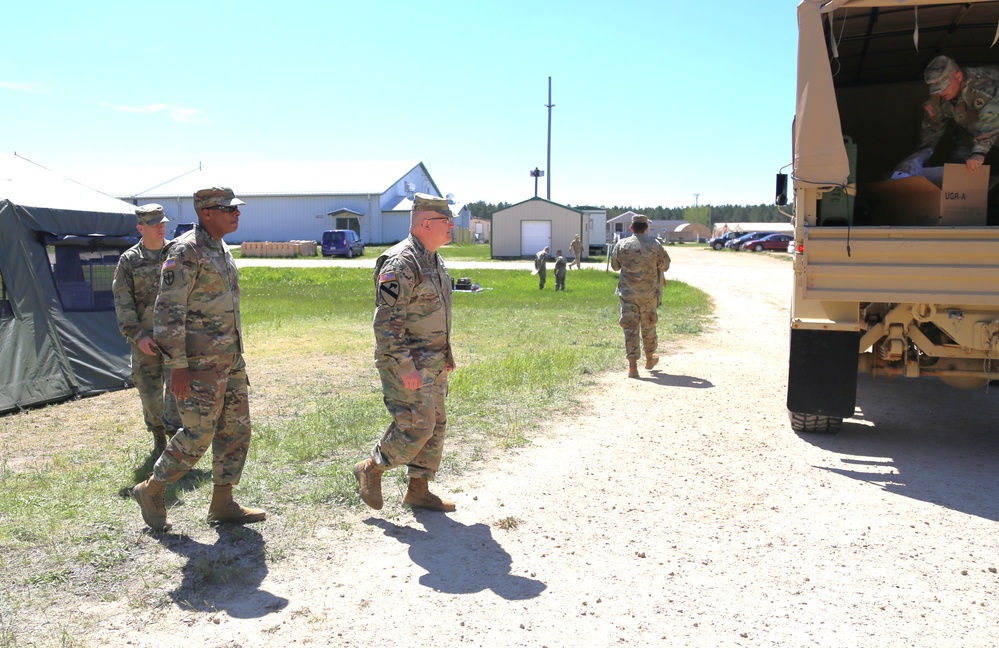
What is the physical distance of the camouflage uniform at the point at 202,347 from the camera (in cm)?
419

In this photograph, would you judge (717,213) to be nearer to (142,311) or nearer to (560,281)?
(560,281)

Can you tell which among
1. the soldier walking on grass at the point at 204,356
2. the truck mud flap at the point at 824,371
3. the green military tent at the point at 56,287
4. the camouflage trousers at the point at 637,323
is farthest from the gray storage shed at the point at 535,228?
the soldier walking on grass at the point at 204,356

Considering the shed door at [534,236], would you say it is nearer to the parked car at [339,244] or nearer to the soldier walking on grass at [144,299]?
the parked car at [339,244]

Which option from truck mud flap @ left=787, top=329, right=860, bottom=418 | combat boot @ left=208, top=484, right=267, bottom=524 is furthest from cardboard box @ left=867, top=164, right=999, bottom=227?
combat boot @ left=208, top=484, right=267, bottom=524

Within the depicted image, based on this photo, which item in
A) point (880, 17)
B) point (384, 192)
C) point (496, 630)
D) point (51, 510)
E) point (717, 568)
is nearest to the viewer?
point (496, 630)

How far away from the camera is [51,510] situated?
4.80m

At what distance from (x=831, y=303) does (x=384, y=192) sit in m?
51.9

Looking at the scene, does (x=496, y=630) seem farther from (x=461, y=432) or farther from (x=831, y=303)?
(x=831, y=303)

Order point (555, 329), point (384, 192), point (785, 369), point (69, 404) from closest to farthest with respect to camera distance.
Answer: point (69, 404) < point (785, 369) < point (555, 329) < point (384, 192)

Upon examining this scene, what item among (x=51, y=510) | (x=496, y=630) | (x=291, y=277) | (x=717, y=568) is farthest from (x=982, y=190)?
(x=291, y=277)

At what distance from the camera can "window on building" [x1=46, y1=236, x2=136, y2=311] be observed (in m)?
8.47

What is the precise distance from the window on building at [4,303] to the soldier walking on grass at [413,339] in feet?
16.8

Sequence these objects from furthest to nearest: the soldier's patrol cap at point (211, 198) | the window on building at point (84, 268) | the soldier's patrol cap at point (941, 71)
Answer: the window on building at point (84, 268) < the soldier's patrol cap at point (941, 71) < the soldier's patrol cap at point (211, 198)

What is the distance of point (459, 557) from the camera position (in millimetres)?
4188
